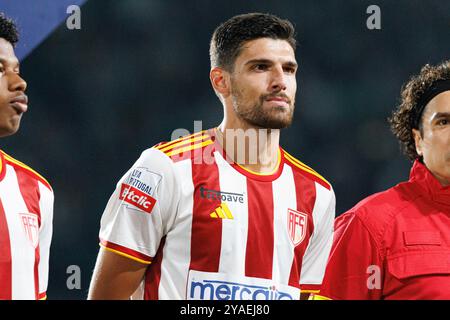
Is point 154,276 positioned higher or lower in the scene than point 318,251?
lower

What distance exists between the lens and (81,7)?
4785 mm

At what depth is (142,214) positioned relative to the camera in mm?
2490

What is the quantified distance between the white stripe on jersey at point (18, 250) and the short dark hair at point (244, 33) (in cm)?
82

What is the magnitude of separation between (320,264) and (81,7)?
8.71 ft

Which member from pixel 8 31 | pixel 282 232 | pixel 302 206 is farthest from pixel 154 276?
pixel 8 31

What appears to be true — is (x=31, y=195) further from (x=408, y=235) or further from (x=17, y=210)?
(x=408, y=235)

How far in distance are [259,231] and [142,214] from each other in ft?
1.24

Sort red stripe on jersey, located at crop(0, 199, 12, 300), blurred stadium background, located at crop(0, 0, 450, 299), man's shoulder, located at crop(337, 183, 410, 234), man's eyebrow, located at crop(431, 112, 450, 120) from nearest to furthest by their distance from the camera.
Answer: red stripe on jersey, located at crop(0, 199, 12, 300), man's shoulder, located at crop(337, 183, 410, 234), man's eyebrow, located at crop(431, 112, 450, 120), blurred stadium background, located at crop(0, 0, 450, 299)

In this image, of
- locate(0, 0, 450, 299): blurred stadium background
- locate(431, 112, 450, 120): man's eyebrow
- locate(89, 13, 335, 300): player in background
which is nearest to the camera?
locate(89, 13, 335, 300): player in background

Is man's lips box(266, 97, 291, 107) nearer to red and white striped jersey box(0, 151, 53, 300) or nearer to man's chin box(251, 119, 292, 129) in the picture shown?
man's chin box(251, 119, 292, 129)

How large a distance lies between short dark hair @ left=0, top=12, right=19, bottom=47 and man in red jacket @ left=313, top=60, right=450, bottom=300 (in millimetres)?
1262

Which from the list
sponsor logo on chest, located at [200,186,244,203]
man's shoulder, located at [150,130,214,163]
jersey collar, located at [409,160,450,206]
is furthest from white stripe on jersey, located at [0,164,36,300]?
jersey collar, located at [409,160,450,206]

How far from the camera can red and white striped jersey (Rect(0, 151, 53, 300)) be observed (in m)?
2.43

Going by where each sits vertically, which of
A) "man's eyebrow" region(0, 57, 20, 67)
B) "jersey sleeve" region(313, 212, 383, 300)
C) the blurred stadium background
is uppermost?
the blurred stadium background
